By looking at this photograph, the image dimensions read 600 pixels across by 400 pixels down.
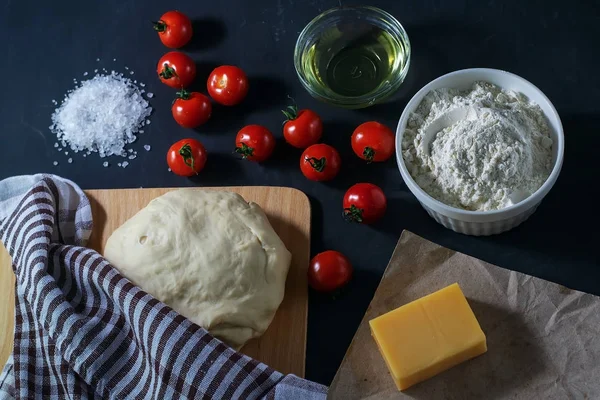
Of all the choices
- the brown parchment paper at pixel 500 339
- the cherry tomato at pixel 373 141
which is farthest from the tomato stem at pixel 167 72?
the brown parchment paper at pixel 500 339

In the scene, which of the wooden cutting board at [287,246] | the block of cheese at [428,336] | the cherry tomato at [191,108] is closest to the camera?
the block of cheese at [428,336]

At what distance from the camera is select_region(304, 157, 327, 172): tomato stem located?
1.65 meters

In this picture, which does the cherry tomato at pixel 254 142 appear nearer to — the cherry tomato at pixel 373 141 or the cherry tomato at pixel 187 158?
the cherry tomato at pixel 187 158

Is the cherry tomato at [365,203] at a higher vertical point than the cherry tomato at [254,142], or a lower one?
lower

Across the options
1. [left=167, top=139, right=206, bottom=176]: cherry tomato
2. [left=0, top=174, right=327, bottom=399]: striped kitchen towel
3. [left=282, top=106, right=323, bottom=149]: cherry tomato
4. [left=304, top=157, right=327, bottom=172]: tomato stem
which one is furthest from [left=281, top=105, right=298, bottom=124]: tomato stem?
[left=0, top=174, right=327, bottom=399]: striped kitchen towel

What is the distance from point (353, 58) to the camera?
183 centimetres

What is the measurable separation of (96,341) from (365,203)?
0.67m

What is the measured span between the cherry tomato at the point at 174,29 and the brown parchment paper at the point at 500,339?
84cm

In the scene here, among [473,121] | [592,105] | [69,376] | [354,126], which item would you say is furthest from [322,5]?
[69,376]

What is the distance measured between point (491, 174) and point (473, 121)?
124 mm

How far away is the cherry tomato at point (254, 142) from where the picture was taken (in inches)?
67.1

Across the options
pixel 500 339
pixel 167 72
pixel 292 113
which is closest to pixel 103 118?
pixel 167 72

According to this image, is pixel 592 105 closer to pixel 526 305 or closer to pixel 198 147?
pixel 526 305

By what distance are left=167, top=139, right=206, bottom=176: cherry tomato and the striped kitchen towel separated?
272mm
